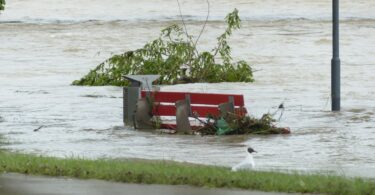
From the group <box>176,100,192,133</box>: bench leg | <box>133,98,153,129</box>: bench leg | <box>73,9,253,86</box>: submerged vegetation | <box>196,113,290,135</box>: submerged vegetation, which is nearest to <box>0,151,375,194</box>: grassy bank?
<box>176,100,192,133</box>: bench leg

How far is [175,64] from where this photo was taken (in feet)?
98.2

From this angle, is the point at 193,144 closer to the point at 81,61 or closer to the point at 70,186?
the point at 70,186

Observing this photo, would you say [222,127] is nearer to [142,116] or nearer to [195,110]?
[195,110]

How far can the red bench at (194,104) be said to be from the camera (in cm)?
1930

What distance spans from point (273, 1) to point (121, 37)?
780 inches

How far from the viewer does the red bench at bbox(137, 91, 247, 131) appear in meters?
19.3

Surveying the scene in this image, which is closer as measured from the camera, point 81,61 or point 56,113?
point 56,113

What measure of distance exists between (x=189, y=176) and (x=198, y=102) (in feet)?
27.2

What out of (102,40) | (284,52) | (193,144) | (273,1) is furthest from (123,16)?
(193,144)

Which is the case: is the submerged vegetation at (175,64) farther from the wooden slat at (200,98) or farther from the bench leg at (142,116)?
the wooden slat at (200,98)

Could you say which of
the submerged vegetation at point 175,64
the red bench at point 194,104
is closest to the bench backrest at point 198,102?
the red bench at point 194,104

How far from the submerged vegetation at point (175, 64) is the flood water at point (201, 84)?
32 centimetres

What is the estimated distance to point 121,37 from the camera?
5403 cm

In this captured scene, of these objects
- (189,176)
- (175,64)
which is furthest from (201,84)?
(189,176)
